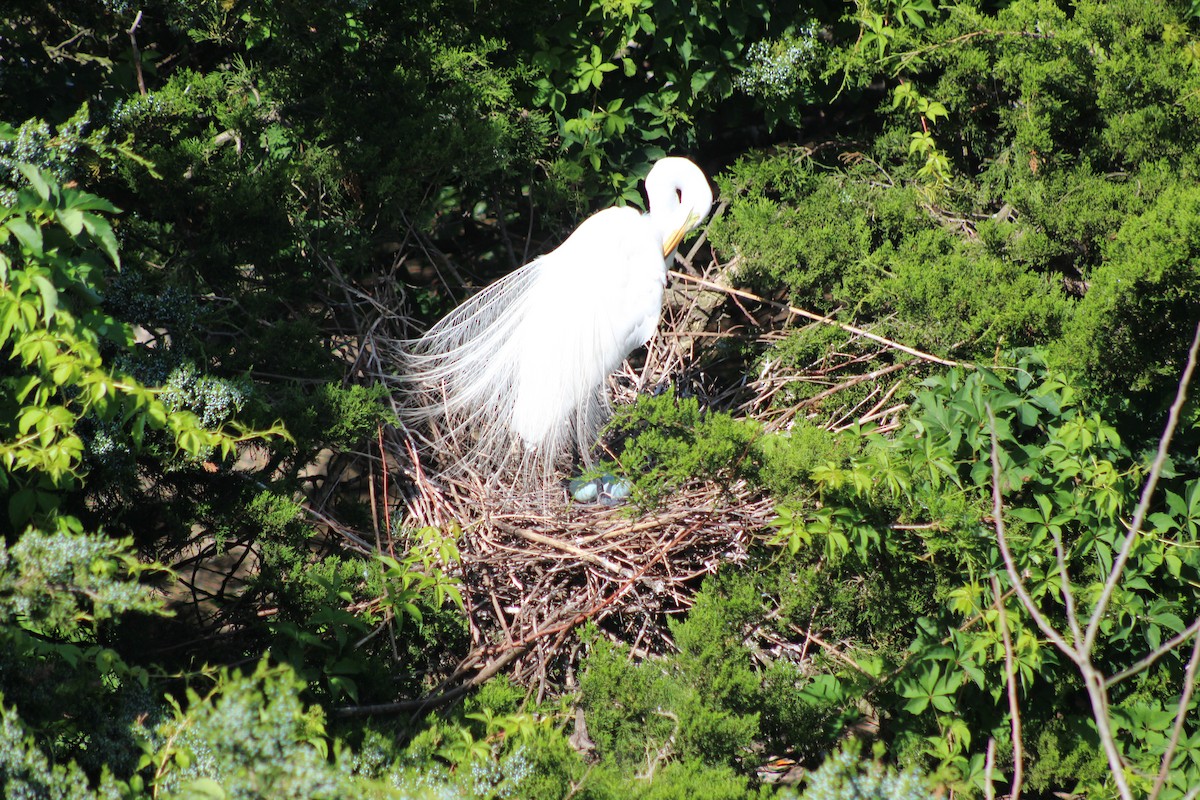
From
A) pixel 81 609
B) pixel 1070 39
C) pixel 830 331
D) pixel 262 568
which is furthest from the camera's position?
pixel 830 331

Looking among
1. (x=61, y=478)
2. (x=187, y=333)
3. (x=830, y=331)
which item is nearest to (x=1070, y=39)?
(x=830, y=331)

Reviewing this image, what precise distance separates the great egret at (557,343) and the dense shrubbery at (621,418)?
249mm

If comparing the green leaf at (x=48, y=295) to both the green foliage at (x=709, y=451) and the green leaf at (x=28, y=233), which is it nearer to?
the green leaf at (x=28, y=233)

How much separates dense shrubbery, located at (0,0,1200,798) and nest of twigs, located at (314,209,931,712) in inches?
3.8

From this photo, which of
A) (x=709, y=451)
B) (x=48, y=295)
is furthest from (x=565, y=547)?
(x=48, y=295)

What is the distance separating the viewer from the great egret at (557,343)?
3.12 m

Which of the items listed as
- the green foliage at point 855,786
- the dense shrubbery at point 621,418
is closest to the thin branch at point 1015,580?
the dense shrubbery at point 621,418

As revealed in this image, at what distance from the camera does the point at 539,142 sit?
3.30 metres

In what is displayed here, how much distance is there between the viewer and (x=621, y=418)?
256 centimetres

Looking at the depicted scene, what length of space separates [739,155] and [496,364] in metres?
1.32

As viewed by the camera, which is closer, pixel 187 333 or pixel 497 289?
pixel 187 333

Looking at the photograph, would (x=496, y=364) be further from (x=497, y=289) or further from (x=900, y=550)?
(x=900, y=550)

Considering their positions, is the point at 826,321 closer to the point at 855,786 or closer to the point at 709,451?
the point at 709,451

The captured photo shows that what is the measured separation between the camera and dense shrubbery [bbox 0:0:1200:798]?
1697mm
